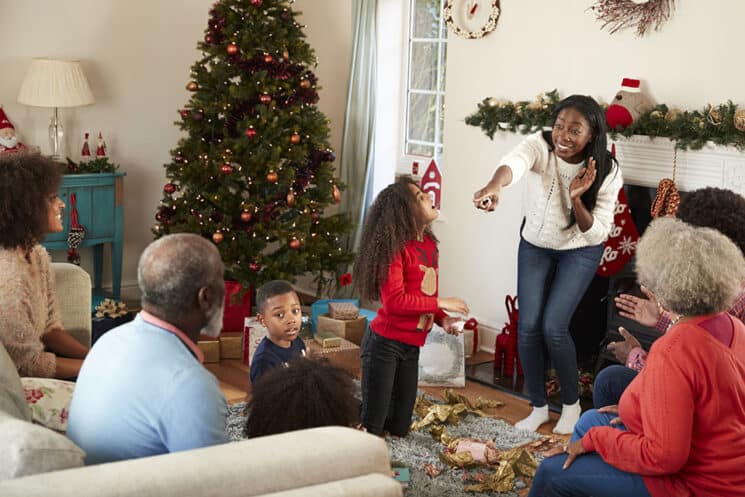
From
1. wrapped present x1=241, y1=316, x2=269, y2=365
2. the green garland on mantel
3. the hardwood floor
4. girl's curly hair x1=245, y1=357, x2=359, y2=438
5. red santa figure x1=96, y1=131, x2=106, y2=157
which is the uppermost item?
the green garland on mantel

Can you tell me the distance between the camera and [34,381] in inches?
105

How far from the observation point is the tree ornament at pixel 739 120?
151 inches

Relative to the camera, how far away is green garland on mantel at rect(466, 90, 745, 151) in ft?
12.8

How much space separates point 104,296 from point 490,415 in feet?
9.16

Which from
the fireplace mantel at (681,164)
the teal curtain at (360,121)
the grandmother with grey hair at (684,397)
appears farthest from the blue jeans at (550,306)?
the teal curtain at (360,121)

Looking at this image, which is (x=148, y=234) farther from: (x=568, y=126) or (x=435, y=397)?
(x=568, y=126)

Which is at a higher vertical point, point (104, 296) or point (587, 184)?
point (587, 184)

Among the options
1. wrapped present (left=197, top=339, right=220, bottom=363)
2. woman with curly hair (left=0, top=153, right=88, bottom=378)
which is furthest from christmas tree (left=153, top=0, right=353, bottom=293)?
woman with curly hair (left=0, top=153, right=88, bottom=378)

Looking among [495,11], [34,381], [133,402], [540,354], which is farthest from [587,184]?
[133,402]

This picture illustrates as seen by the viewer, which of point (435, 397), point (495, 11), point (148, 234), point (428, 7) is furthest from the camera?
point (148, 234)

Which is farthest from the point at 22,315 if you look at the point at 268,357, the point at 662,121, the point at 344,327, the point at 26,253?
the point at 662,121

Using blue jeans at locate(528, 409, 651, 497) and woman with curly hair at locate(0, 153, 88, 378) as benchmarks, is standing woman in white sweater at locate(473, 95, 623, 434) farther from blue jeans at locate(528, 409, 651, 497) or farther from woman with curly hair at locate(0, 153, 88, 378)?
woman with curly hair at locate(0, 153, 88, 378)

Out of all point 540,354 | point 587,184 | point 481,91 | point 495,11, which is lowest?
point 540,354

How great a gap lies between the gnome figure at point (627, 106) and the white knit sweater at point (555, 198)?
14.4 inches
